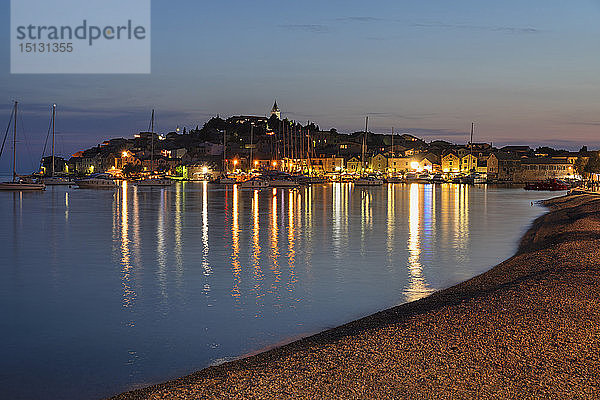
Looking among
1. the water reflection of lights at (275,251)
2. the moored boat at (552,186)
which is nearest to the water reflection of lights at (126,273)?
the water reflection of lights at (275,251)

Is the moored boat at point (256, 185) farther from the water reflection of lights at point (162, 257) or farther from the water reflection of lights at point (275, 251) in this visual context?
the water reflection of lights at point (162, 257)

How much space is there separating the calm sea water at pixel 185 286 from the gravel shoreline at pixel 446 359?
4.56 ft

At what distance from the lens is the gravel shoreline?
24.3 ft

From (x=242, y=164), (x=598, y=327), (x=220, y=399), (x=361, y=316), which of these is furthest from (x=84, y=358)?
(x=242, y=164)

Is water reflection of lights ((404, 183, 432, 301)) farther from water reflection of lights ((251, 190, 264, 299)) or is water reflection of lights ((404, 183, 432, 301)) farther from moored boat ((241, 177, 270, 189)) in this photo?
moored boat ((241, 177, 270, 189))

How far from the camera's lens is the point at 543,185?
9919 cm

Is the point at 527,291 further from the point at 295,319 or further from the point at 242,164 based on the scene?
the point at 242,164

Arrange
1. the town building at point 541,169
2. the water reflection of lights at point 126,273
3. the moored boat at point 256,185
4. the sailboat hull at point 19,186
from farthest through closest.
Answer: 1. the town building at point 541,169
2. the moored boat at point 256,185
3. the sailboat hull at point 19,186
4. the water reflection of lights at point 126,273

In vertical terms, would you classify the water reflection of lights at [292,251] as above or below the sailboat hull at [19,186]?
below

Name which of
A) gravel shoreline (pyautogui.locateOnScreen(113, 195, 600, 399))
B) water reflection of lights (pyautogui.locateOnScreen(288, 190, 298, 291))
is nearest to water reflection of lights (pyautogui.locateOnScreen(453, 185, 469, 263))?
water reflection of lights (pyautogui.locateOnScreen(288, 190, 298, 291))

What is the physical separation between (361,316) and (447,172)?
154134mm

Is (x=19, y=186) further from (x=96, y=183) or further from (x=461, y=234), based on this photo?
(x=461, y=234)

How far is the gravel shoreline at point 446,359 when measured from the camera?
24.3 feet

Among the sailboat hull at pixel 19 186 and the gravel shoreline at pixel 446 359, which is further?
the sailboat hull at pixel 19 186
